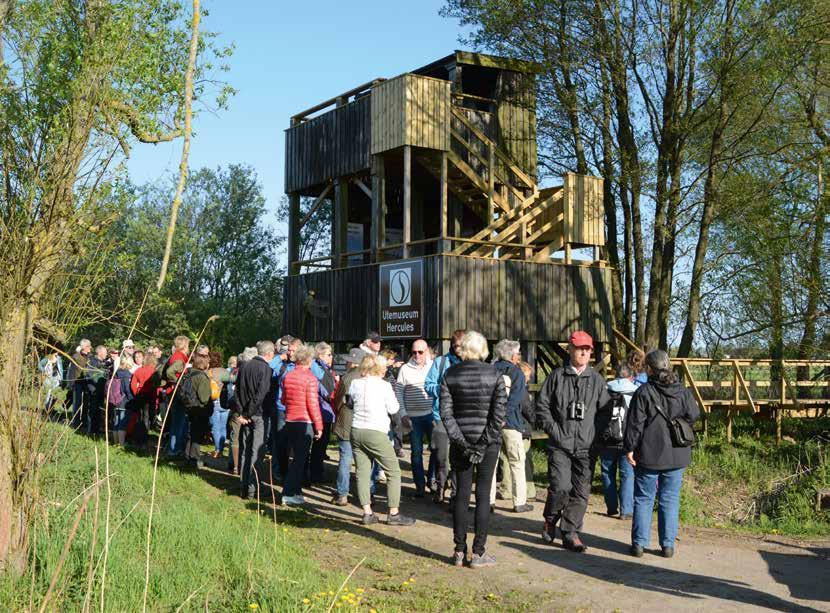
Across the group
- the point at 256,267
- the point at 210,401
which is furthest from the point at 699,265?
the point at 256,267

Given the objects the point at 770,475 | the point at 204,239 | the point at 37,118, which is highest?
the point at 204,239

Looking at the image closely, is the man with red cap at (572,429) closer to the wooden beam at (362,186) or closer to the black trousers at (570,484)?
the black trousers at (570,484)

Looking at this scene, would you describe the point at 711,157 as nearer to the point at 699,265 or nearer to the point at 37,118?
the point at 699,265

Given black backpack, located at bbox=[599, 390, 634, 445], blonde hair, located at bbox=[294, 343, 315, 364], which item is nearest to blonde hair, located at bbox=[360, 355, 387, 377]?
blonde hair, located at bbox=[294, 343, 315, 364]

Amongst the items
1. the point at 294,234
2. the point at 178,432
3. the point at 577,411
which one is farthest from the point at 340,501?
the point at 294,234

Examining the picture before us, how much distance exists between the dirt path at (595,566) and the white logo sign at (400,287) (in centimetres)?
1002

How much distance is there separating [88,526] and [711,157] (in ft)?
53.9

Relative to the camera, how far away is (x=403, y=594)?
684 cm

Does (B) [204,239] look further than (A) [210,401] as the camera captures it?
Yes

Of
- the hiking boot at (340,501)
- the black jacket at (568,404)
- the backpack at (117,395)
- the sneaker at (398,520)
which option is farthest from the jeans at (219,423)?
the black jacket at (568,404)

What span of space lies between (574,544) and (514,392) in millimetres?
Answer: 1985

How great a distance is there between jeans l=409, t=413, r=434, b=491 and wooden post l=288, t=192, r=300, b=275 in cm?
1371

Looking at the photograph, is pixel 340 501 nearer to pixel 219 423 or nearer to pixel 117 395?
pixel 219 423

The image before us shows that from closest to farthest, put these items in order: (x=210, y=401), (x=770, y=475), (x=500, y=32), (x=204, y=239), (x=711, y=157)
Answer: (x=210, y=401) < (x=770, y=475) < (x=711, y=157) < (x=500, y=32) < (x=204, y=239)
